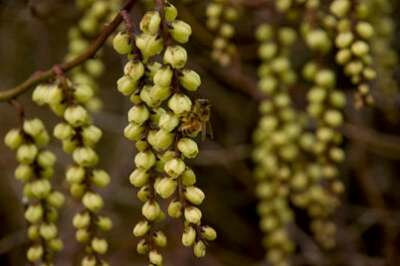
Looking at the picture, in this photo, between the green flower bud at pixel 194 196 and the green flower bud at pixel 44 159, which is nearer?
the green flower bud at pixel 194 196

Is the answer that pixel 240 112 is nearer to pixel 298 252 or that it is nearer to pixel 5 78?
pixel 298 252

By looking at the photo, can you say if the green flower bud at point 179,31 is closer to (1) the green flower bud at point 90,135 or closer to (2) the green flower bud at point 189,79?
(2) the green flower bud at point 189,79

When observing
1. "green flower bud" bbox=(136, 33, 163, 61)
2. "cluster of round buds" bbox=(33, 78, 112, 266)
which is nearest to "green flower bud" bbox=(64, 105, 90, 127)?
"cluster of round buds" bbox=(33, 78, 112, 266)

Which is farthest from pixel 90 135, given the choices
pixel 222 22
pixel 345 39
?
pixel 222 22

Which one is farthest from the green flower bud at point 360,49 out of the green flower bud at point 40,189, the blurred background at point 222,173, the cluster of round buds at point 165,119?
the blurred background at point 222,173

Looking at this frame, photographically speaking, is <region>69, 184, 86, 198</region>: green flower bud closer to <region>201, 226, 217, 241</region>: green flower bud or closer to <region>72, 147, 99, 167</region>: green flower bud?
<region>72, 147, 99, 167</region>: green flower bud

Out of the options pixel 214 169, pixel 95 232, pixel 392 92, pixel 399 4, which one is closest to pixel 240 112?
Result: pixel 214 169
